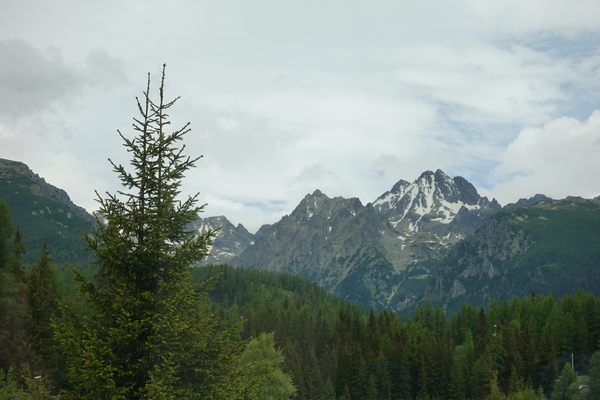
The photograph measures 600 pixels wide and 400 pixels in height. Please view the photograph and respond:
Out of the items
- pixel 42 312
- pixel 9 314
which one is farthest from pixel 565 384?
pixel 9 314

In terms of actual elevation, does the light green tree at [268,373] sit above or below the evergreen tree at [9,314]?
below

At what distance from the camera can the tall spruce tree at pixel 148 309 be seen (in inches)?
680

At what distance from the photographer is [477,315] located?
14075 centimetres

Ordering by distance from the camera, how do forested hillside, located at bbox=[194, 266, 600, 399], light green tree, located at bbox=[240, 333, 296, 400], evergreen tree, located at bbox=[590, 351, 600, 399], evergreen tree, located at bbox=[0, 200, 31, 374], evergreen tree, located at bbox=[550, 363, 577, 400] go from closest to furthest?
evergreen tree, located at bbox=[0, 200, 31, 374] → light green tree, located at bbox=[240, 333, 296, 400] → evergreen tree, located at bbox=[590, 351, 600, 399] → evergreen tree, located at bbox=[550, 363, 577, 400] → forested hillside, located at bbox=[194, 266, 600, 399]

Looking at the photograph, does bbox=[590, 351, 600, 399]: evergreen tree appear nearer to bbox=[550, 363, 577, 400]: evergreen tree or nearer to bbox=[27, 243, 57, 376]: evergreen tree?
bbox=[550, 363, 577, 400]: evergreen tree

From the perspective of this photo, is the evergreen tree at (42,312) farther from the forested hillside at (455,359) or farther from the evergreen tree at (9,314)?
the forested hillside at (455,359)

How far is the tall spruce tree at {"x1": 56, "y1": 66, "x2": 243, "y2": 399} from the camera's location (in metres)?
17.3

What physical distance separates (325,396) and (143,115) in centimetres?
9471

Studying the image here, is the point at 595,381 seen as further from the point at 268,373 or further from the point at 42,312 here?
the point at 42,312

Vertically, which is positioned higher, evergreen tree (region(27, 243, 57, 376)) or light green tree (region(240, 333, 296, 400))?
evergreen tree (region(27, 243, 57, 376))

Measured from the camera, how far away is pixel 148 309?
59.8ft

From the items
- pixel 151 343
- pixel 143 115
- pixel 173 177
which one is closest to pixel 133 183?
pixel 173 177

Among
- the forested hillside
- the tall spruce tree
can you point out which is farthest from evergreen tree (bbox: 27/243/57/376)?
the tall spruce tree

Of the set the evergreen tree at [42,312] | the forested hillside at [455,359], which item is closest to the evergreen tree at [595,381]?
the forested hillside at [455,359]
